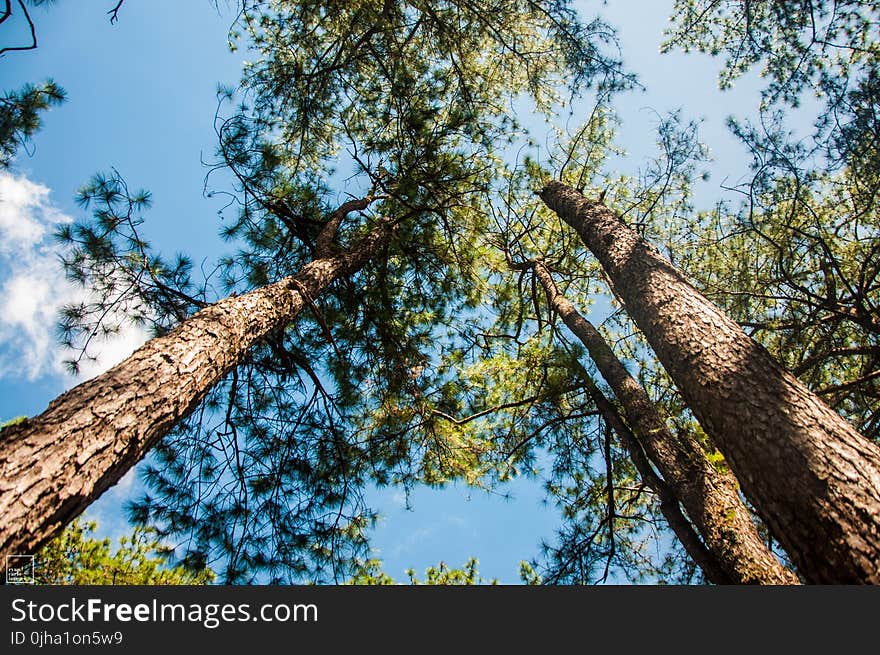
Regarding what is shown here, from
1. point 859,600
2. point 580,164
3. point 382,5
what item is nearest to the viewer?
point 859,600

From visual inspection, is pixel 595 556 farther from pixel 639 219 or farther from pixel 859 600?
pixel 639 219

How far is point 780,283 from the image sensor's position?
388 centimetres

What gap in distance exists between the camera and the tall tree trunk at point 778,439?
1.29 m

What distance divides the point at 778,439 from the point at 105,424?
249 centimetres

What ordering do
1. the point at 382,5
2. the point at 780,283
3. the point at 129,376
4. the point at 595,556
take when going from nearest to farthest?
the point at 129,376 → the point at 780,283 → the point at 595,556 → the point at 382,5

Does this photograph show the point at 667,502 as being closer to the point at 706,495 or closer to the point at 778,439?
the point at 706,495

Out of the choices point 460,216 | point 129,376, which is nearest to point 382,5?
point 460,216

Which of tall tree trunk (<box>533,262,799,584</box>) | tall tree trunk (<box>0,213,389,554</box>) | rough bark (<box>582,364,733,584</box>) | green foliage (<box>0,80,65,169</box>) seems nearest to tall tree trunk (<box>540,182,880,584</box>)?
tall tree trunk (<box>533,262,799,584</box>)

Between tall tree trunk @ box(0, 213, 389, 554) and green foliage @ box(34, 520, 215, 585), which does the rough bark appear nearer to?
tall tree trunk @ box(0, 213, 389, 554)

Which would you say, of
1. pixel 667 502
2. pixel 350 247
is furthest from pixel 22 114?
pixel 667 502

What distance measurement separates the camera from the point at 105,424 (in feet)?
5.43

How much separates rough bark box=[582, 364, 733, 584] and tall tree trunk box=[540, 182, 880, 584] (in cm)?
103

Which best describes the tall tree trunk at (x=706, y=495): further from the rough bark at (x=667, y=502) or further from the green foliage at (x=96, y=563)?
the green foliage at (x=96, y=563)

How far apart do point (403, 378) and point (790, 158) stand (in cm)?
389
